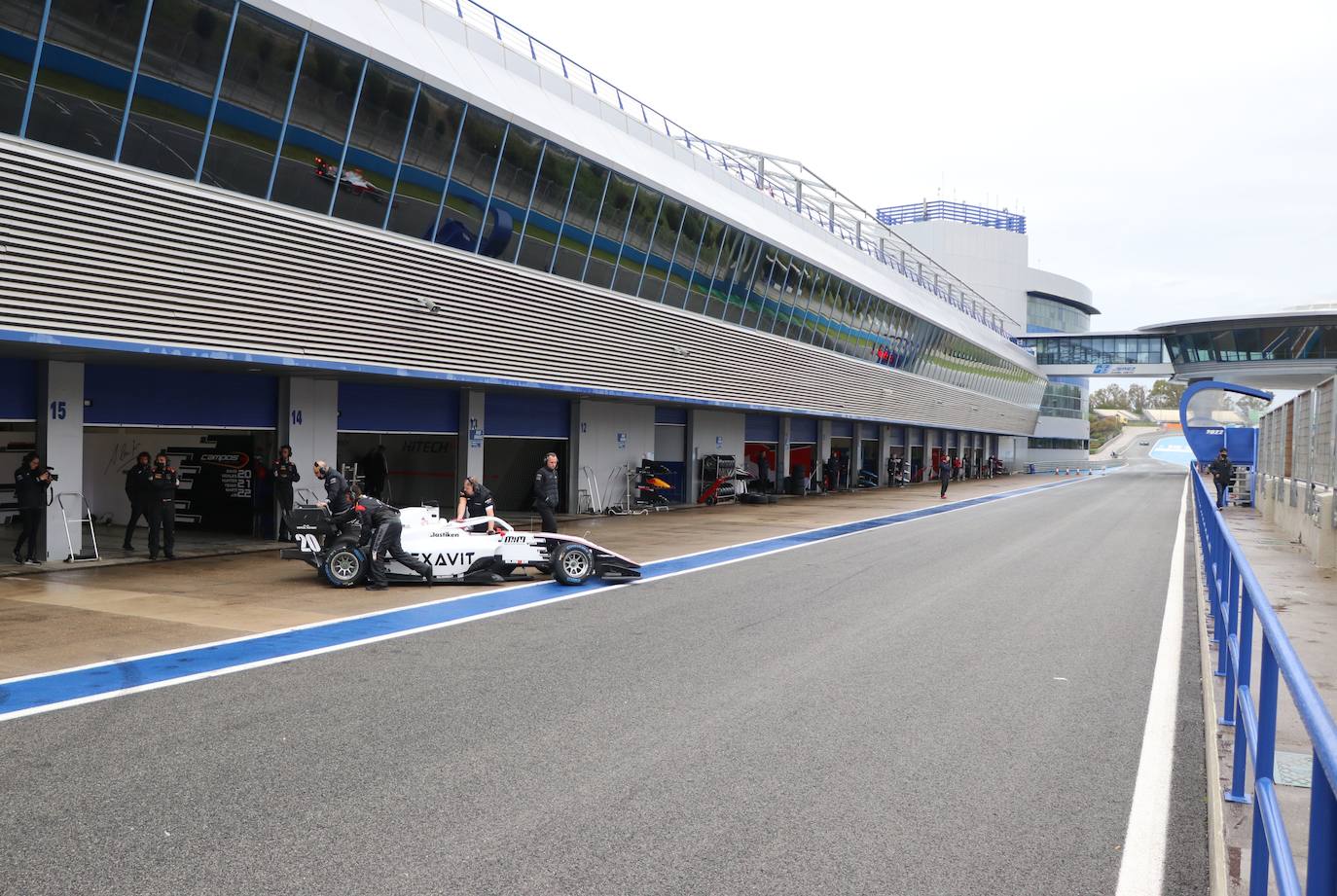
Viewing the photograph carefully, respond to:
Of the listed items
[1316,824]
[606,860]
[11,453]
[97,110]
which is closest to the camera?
[1316,824]

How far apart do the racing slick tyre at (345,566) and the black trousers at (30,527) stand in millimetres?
4195

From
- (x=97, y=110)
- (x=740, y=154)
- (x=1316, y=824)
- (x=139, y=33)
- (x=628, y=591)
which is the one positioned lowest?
(x=628, y=591)

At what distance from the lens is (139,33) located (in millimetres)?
12656

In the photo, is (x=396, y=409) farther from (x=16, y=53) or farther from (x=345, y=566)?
(x=16, y=53)

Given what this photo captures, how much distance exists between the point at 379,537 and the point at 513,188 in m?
8.97

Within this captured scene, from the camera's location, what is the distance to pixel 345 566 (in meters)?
12.8

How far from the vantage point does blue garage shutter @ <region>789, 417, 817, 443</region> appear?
39.4 metres

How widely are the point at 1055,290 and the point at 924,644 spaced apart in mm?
95355

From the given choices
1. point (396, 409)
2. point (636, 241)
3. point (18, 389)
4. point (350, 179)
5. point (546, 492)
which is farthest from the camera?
point (636, 241)

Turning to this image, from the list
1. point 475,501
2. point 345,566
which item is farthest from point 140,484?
point 475,501

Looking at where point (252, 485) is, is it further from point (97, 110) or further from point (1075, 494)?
point (1075, 494)

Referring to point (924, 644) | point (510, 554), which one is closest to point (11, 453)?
point (510, 554)

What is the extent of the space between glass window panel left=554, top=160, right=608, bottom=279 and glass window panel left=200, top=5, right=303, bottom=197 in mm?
7308

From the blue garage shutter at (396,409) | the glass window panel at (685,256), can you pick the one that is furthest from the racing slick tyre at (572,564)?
the glass window panel at (685,256)
